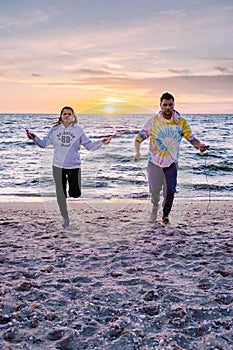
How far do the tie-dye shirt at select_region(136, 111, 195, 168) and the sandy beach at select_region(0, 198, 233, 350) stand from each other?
129 cm

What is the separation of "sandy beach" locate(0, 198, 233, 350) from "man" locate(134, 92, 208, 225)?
959 mm

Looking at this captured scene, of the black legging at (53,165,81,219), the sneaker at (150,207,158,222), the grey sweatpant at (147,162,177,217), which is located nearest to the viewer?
the black legging at (53,165,81,219)

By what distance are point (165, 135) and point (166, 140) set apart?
0.28 ft

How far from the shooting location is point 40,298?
5.19 meters

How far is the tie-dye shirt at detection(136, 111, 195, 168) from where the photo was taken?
7.91 metres

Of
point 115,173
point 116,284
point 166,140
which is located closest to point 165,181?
point 166,140

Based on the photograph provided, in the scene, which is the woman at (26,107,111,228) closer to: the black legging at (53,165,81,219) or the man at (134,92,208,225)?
the black legging at (53,165,81,219)

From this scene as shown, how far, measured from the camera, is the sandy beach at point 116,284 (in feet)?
14.4

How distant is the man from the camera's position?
790 cm

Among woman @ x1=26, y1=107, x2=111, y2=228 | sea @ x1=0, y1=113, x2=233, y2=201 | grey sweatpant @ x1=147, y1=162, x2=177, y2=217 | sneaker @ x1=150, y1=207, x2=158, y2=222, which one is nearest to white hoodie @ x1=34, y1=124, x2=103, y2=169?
woman @ x1=26, y1=107, x2=111, y2=228

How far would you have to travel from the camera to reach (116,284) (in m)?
5.63

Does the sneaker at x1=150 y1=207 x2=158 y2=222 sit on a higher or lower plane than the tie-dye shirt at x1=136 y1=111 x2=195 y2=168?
lower

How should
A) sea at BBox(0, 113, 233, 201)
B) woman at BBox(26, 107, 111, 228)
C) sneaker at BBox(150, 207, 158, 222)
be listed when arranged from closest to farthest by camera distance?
woman at BBox(26, 107, 111, 228), sneaker at BBox(150, 207, 158, 222), sea at BBox(0, 113, 233, 201)

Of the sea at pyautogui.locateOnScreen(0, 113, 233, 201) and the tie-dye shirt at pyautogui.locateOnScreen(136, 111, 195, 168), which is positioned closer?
the tie-dye shirt at pyautogui.locateOnScreen(136, 111, 195, 168)
